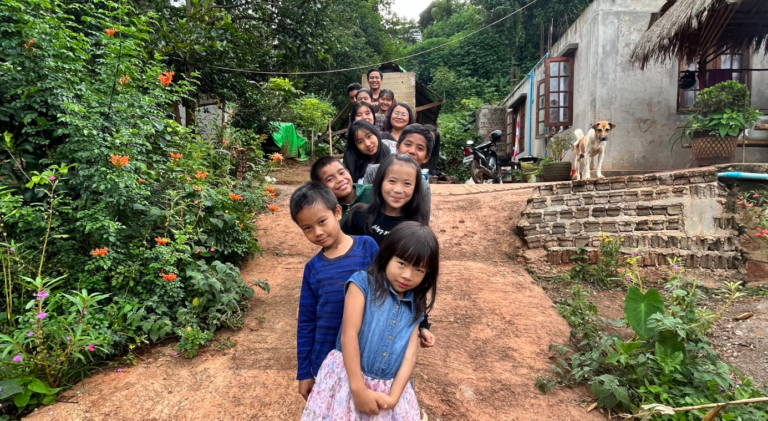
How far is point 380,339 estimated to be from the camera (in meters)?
1.27

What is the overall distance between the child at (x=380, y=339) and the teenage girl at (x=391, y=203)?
16.7 inches

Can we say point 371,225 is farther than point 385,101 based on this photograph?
No

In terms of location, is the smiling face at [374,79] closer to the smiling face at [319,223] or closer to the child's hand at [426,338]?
the smiling face at [319,223]

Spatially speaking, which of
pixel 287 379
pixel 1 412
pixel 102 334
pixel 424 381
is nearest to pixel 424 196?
pixel 424 381

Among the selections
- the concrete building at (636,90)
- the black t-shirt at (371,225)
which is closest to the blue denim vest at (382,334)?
the black t-shirt at (371,225)

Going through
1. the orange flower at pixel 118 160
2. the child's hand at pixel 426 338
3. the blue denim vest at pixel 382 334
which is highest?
the orange flower at pixel 118 160

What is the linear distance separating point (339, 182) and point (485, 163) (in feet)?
27.4

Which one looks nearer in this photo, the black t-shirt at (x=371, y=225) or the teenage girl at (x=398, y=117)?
the black t-shirt at (x=371, y=225)

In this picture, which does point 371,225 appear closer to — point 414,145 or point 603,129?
point 414,145

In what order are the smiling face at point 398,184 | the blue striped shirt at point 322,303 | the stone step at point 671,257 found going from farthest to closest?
the stone step at point 671,257
the smiling face at point 398,184
the blue striped shirt at point 322,303

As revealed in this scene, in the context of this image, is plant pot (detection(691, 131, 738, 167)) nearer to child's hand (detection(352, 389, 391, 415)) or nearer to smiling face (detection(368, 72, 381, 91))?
smiling face (detection(368, 72, 381, 91))

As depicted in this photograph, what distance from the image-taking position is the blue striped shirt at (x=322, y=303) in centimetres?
141

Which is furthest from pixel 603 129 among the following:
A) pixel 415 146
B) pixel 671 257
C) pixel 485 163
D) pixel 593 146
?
pixel 415 146

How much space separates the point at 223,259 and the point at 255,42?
16.8 feet
